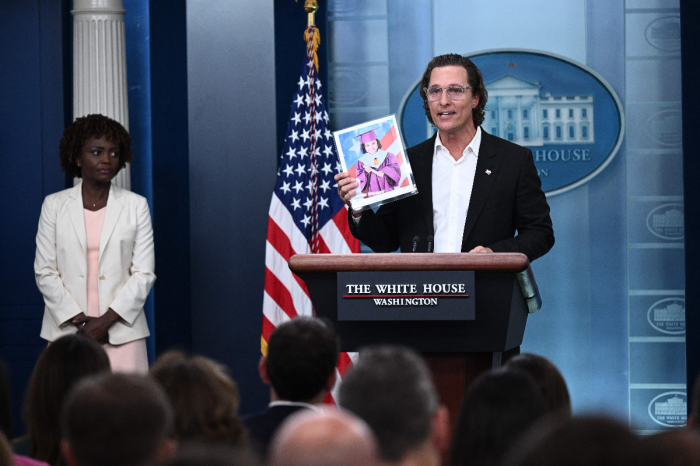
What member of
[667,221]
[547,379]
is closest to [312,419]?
[547,379]

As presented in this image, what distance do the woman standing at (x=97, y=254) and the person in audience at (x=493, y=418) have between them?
3100mm

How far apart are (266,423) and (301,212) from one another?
2803 mm

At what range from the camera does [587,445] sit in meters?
0.98

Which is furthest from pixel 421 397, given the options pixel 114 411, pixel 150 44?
pixel 150 44

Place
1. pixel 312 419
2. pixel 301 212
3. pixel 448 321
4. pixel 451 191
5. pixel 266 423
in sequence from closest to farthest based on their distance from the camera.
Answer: pixel 312 419, pixel 266 423, pixel 448 321, pixel 451 191, pixel 301 212

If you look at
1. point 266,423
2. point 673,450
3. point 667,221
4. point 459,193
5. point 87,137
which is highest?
point 87,137

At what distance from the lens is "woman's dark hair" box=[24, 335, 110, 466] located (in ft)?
7.11

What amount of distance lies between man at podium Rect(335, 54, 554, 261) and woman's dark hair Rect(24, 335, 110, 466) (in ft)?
3.71

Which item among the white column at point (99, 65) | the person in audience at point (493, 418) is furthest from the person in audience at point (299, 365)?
the white column at point (99, 65)

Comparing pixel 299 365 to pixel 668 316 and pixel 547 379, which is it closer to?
pixel 547 379

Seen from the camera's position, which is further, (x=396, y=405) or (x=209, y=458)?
(x=396, y=405)

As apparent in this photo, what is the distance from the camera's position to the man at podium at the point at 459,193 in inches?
126

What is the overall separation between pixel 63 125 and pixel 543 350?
3294 millimetres

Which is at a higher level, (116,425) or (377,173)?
(377,173)
